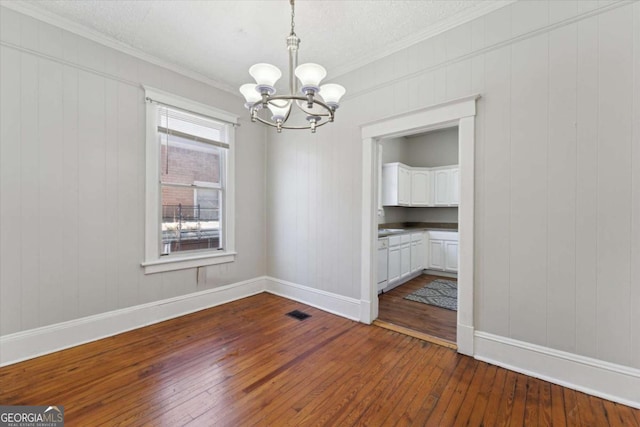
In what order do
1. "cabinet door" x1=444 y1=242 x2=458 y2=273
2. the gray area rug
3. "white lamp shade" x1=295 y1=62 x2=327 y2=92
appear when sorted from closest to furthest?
"white lamp shade" x1=295 y1=62 x2=327 y2=92 < the gray area rug < "cabinet door" x1=444 y1=242 x2=458 y2=273

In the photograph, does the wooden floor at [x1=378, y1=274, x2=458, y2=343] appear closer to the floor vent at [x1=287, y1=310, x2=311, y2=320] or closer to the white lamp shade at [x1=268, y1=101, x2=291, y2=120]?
the floor vent at [x1=287, y1=310, x2=311, y2=320]

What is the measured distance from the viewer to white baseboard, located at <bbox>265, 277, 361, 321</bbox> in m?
3.28

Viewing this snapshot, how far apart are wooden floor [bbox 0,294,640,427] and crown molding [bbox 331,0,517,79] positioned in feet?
10.3

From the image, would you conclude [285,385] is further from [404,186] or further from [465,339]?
[404,186]

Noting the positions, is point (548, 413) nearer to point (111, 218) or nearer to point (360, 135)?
point (360, 135)

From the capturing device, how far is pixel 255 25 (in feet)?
8.46

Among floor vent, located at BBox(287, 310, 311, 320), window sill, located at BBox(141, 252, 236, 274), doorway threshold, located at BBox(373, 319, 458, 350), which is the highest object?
window sill, located at BBox(141, 252, 236, 274)

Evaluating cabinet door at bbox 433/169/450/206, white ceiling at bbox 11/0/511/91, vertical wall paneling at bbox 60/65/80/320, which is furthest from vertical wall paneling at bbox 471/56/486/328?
vertical wall paneling at bbox 60/65/80/320

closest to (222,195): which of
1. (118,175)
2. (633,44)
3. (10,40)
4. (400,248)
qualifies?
(118,175)

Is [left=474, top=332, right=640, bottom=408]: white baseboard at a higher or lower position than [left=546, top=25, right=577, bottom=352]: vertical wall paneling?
lower

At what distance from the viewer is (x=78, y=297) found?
264 centimetres

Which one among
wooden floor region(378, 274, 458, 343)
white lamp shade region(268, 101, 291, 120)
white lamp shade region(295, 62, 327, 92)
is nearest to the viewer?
white lamp shade region(295, 62, 327, 92)

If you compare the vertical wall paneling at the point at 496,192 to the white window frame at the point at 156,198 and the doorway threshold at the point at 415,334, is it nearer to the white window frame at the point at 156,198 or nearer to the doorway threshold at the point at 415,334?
the doorway threshold at the point at 415,334

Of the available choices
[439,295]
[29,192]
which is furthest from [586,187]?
[29,192]
